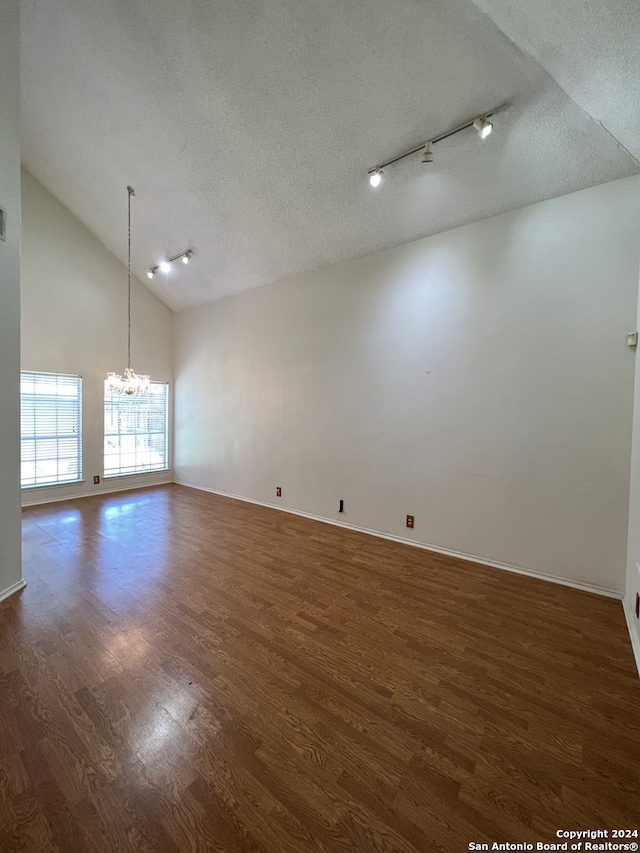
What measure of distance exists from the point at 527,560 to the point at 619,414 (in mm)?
1410

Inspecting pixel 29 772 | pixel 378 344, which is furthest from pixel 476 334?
pixel 29 772

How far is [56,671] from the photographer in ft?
5.44

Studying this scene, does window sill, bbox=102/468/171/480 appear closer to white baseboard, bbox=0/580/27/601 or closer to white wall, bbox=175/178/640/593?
white wall, bbox=175/178/640/593

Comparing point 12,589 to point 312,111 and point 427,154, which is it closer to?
point 312,111

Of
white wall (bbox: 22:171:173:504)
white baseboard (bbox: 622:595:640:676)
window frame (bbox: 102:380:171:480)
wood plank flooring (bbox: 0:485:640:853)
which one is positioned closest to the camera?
wood plank flooring (bbox: 0:485:640:853)

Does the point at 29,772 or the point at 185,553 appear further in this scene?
the point at 185,553

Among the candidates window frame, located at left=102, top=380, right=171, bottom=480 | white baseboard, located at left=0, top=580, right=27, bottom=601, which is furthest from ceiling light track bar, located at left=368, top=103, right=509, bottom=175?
window frame, located at left=102, top=380, right=171, bottom=480

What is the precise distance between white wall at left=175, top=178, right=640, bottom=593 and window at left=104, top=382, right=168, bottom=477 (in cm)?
271

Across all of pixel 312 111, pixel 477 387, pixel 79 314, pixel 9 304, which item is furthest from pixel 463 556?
pixel 79 314

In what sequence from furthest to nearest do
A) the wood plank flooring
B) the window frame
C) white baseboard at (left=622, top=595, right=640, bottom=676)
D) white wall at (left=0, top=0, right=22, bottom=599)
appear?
the window frame, white wall at (left=0, top=0, right=22, bottom=599), white baseboard at (left=622, top=595, right=640, bottom=676), the wood plank flooring

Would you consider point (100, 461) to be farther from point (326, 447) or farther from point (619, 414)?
point (619, 414)

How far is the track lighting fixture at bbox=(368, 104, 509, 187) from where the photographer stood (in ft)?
7.42

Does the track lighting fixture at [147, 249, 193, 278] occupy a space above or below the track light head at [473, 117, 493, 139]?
above

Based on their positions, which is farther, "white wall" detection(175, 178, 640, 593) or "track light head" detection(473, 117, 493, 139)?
"white wall" detection(175, 178, 640, 593)
